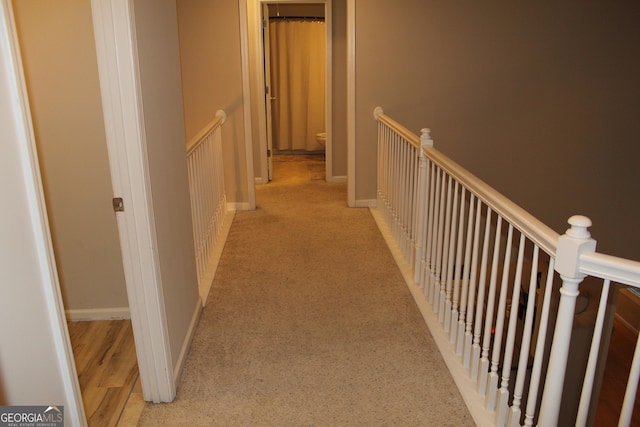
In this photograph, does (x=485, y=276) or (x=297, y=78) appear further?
(x=297, y=78)

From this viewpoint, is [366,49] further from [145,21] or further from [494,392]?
[494,392]

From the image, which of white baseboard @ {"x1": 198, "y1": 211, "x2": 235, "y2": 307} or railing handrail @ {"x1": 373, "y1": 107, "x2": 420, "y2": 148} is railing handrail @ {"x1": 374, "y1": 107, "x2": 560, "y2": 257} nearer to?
railing handrail @ {"x1": 373, "y1": 107, "x2": 420, "y2": 148}

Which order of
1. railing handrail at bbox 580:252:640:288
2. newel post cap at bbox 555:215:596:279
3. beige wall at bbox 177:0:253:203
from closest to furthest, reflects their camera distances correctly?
1. railing handrail at bbox 580:252:640:288
2. newel post cap at bbox 555:215:596:279
3. beige wall at bbox 177:0:253:203

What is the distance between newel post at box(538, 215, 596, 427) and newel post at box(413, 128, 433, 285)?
151 cm

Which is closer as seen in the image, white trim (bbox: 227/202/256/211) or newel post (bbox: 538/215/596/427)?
newel post (bbox: 538/215/596/427)

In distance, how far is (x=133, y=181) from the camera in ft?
6.13

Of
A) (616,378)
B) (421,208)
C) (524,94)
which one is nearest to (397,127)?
(421,208)

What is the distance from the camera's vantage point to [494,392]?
2068 millimetres

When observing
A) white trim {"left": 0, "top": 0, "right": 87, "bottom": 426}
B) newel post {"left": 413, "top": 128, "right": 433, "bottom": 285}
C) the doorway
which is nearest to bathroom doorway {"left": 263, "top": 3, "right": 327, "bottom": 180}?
newel post {"left": 413, "top": 128, "right": 433, "bottom": 285}

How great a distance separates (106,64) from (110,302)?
62.1 inches

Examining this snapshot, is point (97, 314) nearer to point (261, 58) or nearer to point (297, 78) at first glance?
point (261, 58)

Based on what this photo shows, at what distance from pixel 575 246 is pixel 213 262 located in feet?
8.47

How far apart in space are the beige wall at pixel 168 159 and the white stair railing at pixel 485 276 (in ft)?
4.22

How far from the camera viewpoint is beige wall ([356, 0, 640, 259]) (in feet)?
14.5
